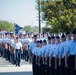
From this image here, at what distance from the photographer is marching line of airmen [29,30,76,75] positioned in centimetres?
1135

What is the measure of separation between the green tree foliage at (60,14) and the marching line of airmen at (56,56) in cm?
1826

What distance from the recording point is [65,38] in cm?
1216

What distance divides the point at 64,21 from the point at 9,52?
8.25 metres

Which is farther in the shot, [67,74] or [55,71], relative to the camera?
[55,71]

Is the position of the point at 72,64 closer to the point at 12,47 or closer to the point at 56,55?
the point at 56,55

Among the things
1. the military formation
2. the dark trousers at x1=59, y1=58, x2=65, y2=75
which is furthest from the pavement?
the dark trousers at x1=59, y1=58, x2=65, y2=75

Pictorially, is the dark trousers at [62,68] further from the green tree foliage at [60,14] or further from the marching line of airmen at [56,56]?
the green tree foliage at [60,14]

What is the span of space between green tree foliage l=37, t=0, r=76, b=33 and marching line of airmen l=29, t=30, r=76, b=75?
1826cm

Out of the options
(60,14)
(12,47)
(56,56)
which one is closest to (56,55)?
(56,56)

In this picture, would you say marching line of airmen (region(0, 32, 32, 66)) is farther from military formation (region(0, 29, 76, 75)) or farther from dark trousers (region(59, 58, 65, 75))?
dark trousers (region(59, 58, 65, 75))

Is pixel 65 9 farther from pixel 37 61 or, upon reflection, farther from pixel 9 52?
pixel 37 61

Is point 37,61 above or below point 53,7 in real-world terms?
below

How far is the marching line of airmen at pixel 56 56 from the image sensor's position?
37.2 ft

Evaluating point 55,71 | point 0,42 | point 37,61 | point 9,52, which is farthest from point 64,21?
point 55,71
